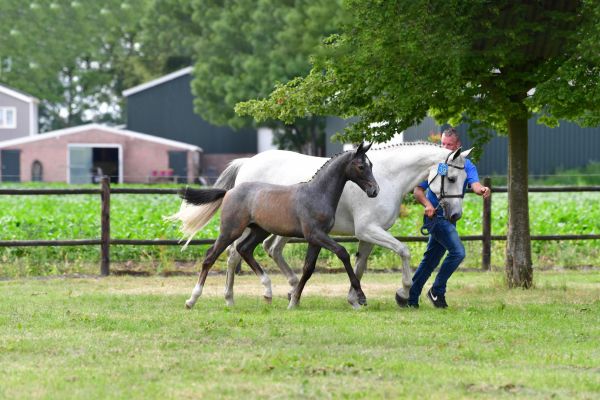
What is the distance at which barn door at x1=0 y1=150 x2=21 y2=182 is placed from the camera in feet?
177

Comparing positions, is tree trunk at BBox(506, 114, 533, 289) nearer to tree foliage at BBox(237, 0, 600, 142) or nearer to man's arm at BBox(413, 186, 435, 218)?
tree foliage at BBox(237, 0, 600, 142)

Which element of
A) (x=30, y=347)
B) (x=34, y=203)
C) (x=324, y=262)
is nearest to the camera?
(x=30, y=347)

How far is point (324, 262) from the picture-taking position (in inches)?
677

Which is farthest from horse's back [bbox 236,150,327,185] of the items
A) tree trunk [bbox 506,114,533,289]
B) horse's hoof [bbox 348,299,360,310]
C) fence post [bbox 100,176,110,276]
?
fence post [bbox 100,176,110,276]

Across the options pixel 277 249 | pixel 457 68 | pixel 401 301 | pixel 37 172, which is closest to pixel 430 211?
pixel 401 301

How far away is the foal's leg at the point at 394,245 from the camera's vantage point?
1144 centimetres

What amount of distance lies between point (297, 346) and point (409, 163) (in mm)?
3711

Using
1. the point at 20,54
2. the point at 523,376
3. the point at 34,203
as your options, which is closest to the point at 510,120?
the point at 523,376

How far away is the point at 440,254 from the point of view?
1155 centimetres

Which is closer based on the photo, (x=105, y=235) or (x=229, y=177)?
(x=229, y=177)

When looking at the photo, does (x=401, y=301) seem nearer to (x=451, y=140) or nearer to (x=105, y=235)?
(x=451, y=140)

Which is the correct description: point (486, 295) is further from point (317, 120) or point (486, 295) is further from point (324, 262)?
point (317, 120)

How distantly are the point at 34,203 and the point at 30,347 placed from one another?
63.4 feet

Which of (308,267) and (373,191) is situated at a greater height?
(373,191)
